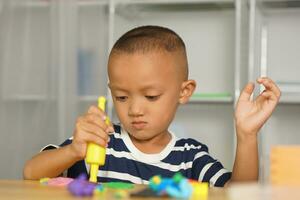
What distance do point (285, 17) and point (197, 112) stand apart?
1.84 feet

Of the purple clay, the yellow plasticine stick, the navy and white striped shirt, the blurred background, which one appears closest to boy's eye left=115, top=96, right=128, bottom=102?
the navy and white striped shirt

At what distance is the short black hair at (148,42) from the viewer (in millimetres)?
1098

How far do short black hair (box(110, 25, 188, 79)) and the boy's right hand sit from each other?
0.86 feet

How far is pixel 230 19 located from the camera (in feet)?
8.21

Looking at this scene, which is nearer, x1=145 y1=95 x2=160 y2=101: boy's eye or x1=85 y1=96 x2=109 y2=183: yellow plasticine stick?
x1=85 y1=96 x2=109 y2=183: yellow plasticine stick

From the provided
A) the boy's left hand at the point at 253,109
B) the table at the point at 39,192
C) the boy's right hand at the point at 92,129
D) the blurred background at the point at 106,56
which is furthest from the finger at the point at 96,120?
the blurred background at the point at 106,56

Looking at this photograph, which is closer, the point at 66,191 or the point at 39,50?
the point at 66,191

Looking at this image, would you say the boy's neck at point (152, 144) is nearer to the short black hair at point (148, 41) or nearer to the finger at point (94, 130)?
the short black hair at point (148, 41)

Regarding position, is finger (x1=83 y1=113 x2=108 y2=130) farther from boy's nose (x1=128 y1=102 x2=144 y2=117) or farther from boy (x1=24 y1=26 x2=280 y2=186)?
boy's nose (x1=128 y1=102 x2=144 y2=117)

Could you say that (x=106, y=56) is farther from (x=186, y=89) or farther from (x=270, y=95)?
(x=270, y=95)

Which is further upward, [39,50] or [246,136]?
[39,50]

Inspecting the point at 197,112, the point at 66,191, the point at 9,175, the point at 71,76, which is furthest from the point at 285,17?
the point at 66,191

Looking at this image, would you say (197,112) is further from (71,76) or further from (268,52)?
(71,76)

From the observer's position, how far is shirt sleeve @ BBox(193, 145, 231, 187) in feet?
3.43
